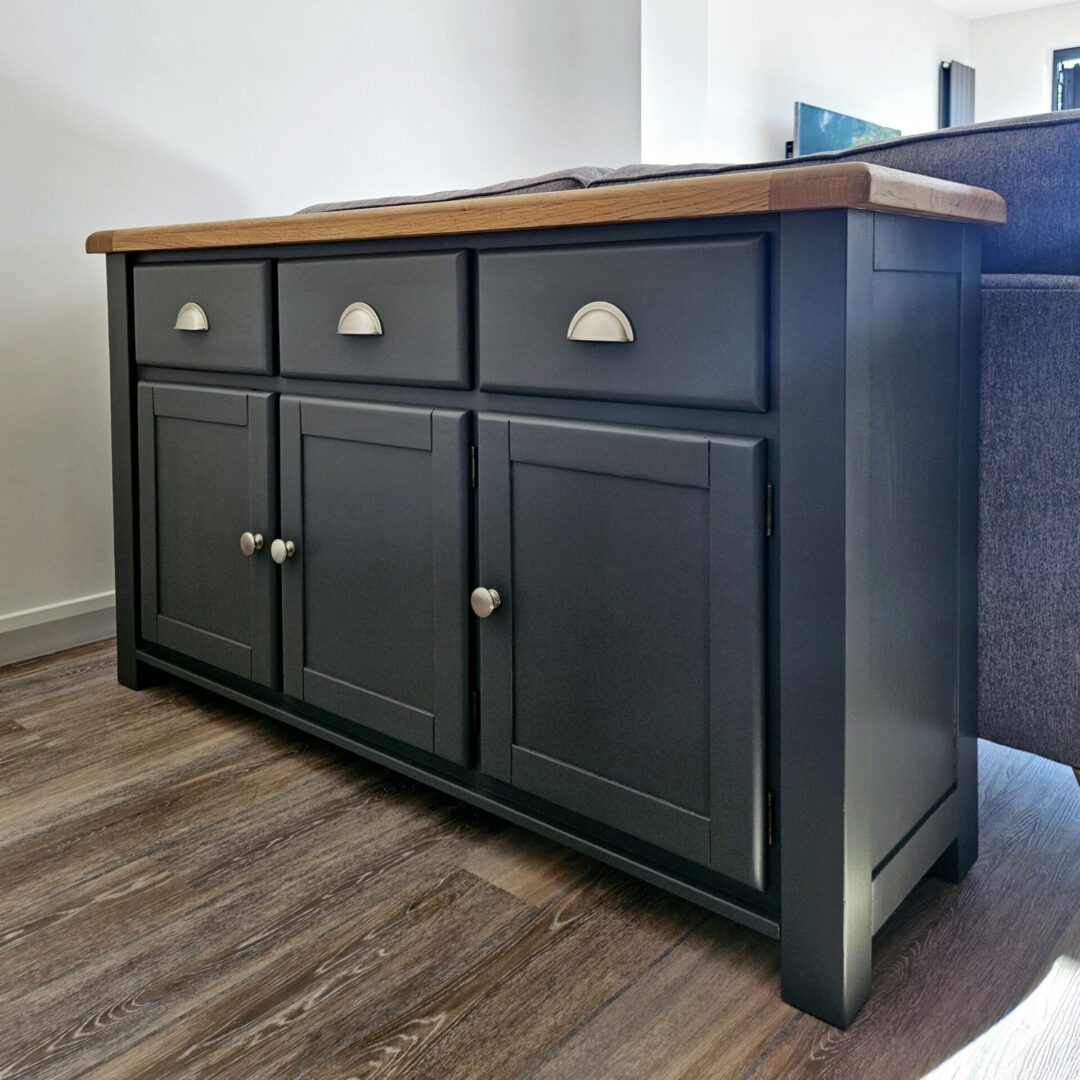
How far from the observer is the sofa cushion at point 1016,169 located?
3.57 ft

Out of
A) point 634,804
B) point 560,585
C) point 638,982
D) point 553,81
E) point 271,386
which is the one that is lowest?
point 638,982

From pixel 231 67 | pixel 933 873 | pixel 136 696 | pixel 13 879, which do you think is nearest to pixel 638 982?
pixel 933 873

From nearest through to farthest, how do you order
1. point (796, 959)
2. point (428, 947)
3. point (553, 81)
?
1. point (796, 959)
2. point (428, 947)
3. point (553, 81)

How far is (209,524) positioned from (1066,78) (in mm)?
7559

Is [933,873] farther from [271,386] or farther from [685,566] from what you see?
[271,386]

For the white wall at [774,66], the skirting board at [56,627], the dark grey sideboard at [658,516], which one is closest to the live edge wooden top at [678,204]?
the dark grey sideboard at [658,516]

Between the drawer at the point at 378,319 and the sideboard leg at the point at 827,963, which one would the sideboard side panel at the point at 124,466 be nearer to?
the drawer at the point at 378,319

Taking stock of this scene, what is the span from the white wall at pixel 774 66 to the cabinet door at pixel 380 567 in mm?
2212

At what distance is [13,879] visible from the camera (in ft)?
4.27

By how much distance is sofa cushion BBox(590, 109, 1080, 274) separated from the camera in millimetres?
1087

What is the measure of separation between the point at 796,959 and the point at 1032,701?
426 mm

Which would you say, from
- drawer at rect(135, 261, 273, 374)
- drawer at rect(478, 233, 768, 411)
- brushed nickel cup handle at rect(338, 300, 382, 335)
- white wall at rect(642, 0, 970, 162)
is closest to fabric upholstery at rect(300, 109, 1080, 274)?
drawer at rect(478, 233, 768, 411)

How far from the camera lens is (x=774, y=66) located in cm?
478

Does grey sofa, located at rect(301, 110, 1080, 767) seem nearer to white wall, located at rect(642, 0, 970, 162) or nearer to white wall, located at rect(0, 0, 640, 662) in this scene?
white wall, located at rect(0, 0, 640, 662)
